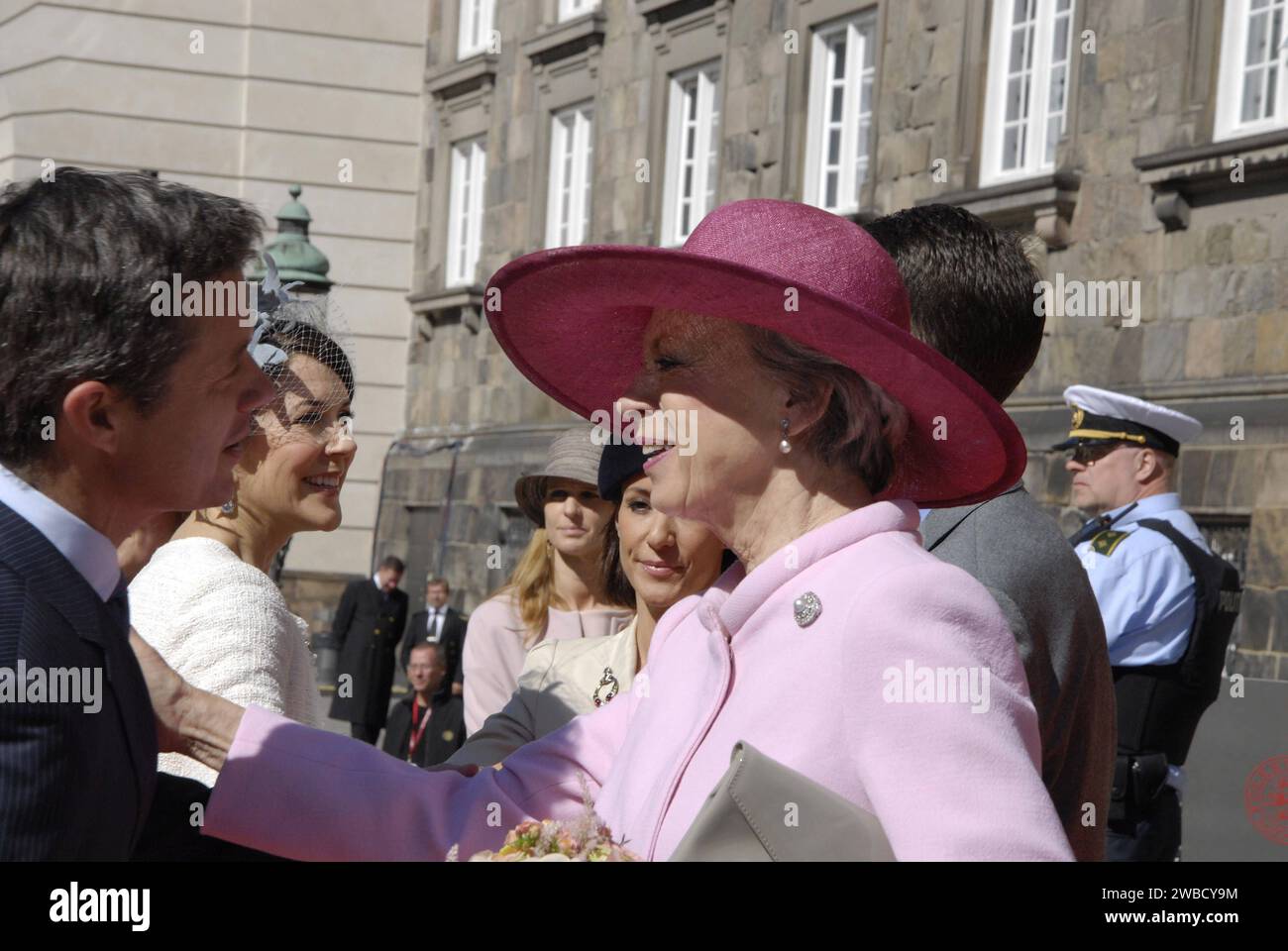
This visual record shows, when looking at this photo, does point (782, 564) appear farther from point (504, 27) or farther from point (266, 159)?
point (266, 159)

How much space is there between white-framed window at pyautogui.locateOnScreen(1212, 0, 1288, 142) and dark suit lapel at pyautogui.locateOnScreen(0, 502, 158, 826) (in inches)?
387

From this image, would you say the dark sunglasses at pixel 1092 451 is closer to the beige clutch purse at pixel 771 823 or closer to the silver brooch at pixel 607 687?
the silver brooch at pixel 607 687

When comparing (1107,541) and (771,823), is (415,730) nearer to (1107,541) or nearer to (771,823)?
(1107,541)

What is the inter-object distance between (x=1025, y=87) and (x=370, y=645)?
700 cm

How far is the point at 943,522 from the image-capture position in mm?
3193

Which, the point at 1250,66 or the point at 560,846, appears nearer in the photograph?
the point at 560,846

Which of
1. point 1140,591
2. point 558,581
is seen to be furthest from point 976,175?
point 558,581

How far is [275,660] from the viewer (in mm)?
3201

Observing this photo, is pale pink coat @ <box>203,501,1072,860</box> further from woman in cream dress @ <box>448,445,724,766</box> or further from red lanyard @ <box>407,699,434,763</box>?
red lanyard @ <box>407,699,434,763</box>

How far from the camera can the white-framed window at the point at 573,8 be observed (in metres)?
20.0

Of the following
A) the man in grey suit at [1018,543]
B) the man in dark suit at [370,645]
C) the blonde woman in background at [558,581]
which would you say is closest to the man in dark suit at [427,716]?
the man in dark suit at [370,645]

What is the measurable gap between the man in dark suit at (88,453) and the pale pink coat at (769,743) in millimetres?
512

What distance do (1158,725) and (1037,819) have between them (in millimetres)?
4097
